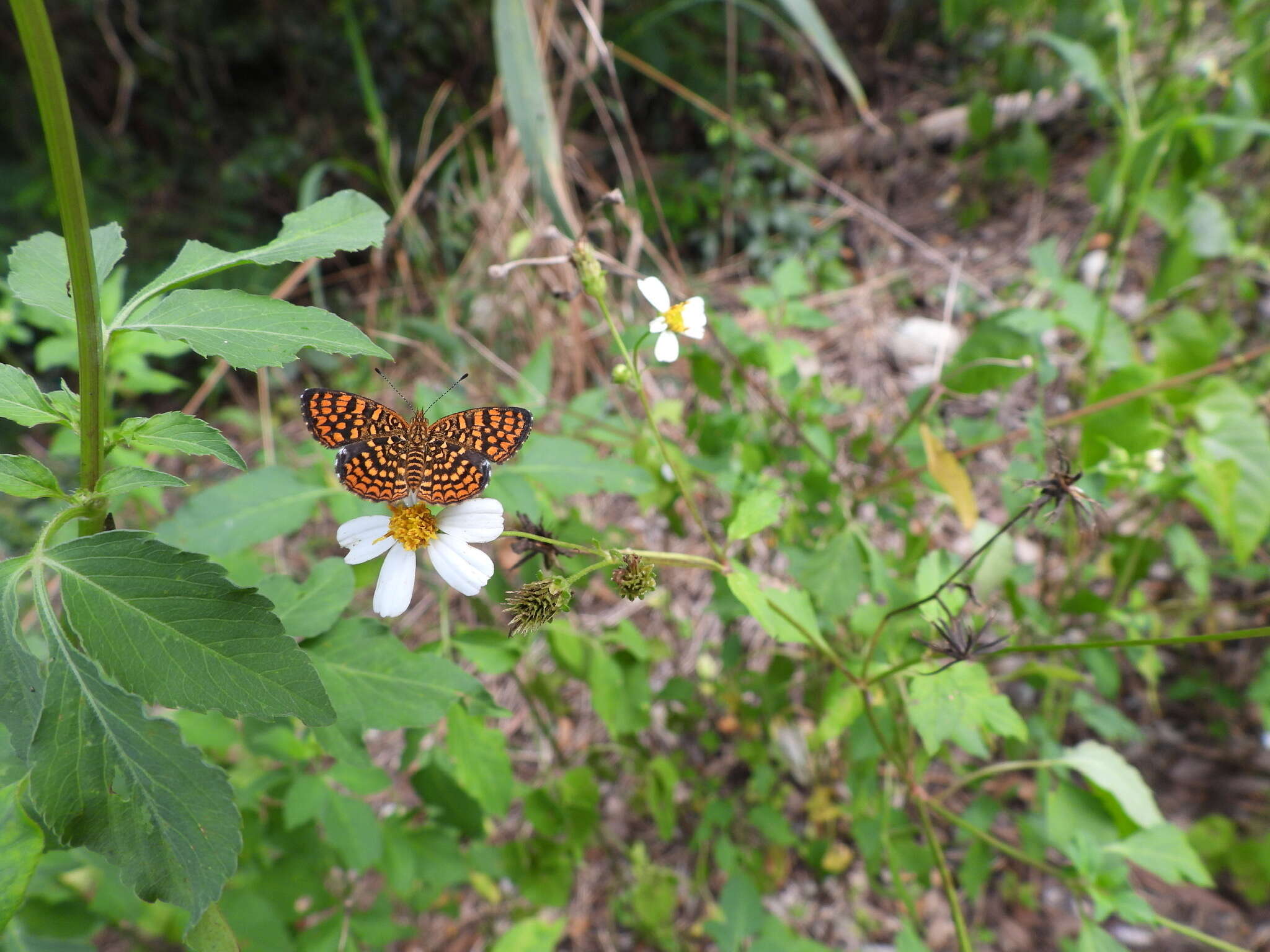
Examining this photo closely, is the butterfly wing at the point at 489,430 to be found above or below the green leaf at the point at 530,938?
above

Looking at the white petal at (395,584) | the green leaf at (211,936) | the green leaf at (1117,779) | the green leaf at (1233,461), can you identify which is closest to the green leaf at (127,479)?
the white petal at (395,584)

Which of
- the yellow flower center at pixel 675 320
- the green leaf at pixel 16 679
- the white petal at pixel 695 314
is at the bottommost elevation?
the green leaf at pixel 16 679

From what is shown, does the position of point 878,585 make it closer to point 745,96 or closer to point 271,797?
point 271,797

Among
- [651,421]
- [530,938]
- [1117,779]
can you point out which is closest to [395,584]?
[651,421]

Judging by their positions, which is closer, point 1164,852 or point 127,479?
point 127,479

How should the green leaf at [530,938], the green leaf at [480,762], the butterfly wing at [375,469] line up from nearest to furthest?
1. the butterfly wing at [375,469]
2. the green leaf at [480,762]
3. the green leaf at [530,938]

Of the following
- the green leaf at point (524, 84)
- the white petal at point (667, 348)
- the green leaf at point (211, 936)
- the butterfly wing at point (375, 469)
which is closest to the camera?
the green leaf at point (211, 936)

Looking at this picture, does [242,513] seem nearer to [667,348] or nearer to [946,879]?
[667,348]

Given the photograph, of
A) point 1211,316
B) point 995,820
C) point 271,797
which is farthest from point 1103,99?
point 271,797

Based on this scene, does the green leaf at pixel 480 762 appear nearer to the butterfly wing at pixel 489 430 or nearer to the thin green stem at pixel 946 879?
the butterfly wing at pixel 489 430
